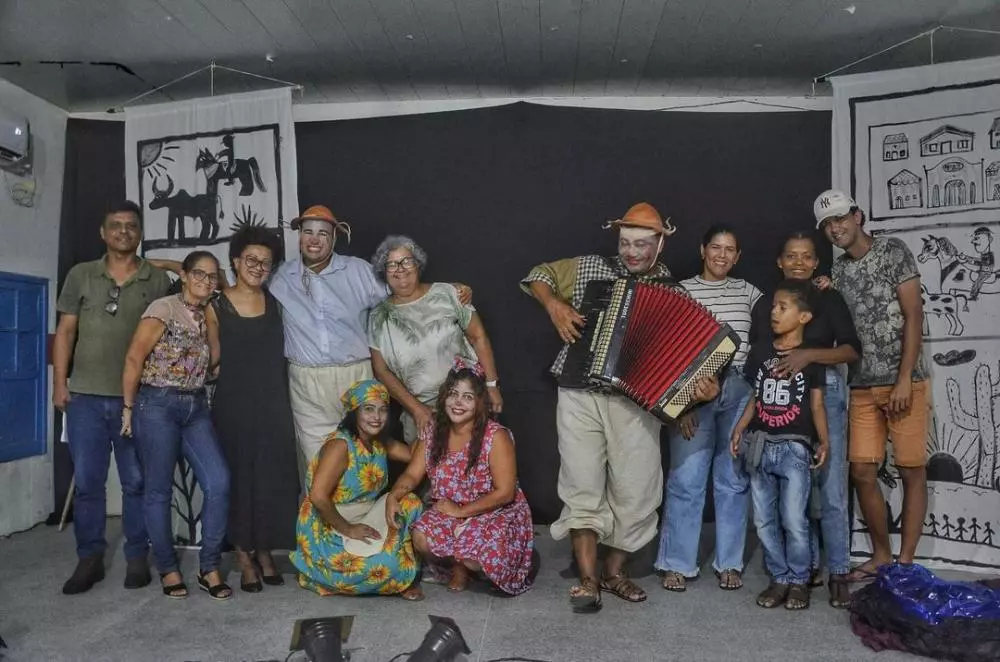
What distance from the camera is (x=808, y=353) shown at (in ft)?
9.83

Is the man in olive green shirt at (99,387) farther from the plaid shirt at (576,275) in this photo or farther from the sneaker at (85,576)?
the plaid shirt at (576,275)

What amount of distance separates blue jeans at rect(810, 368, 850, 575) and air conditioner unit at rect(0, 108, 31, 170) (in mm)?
3730

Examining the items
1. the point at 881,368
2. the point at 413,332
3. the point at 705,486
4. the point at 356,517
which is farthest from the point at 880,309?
the point at 356,517

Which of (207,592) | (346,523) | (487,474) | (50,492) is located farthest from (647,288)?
(50,492)

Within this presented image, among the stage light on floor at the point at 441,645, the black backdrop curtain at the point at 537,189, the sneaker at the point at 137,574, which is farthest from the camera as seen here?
the black backdrop curtain at the point at 537,189

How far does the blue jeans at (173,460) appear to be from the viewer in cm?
314

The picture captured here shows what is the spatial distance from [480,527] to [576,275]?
3.32ft

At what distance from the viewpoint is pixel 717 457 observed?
325cm

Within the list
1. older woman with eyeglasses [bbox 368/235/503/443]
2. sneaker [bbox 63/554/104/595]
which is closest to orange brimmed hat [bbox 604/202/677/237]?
older woman with eyeglasses [bbox 368/235/503/443]

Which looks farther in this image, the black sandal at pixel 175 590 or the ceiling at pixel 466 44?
the ceiling at pixel 466 44

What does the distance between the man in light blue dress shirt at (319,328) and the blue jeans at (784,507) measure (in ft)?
5.18

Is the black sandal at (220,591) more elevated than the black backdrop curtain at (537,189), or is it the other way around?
the black backdrop curtain at (537,189)

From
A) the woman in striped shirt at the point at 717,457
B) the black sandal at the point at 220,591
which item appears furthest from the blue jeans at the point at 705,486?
the black sandal at the point at 220,591

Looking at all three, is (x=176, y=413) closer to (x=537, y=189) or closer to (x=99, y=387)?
(x=99, y=387)
